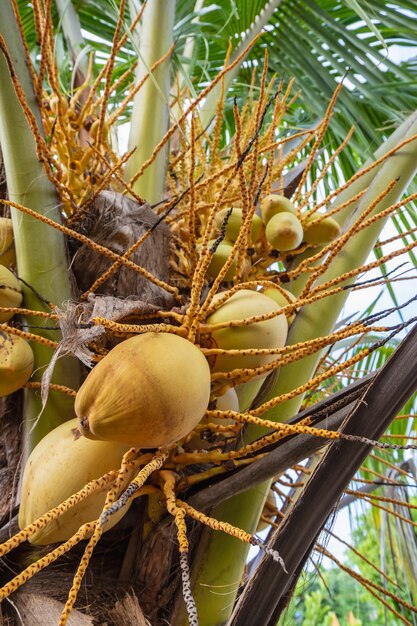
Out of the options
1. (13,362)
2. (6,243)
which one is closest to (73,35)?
(6,243)

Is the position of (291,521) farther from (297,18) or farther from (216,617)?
(297,18)

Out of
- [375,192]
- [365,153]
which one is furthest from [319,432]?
[365,153]

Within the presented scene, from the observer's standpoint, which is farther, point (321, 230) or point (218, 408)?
point (321, 230)

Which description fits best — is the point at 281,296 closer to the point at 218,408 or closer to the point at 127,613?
the point at 218,408

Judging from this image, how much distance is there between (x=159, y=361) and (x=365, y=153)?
1029 mm

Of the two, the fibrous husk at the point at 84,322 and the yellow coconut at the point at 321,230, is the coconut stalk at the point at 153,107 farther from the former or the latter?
the fibrous husk at the point at 84,322

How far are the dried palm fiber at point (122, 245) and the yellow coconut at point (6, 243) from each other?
0.10m

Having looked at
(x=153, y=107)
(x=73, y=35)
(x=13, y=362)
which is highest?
(x=73, y=35)

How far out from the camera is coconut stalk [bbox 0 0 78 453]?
910 millimetres

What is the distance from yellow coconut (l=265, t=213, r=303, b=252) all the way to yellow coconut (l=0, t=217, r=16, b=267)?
0.41 metres

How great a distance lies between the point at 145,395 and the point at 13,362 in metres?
0.30

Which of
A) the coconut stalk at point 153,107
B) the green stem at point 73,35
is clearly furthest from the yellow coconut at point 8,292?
the green stem at point 73,35

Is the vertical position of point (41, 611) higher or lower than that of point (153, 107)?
lower

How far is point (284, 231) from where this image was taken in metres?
1.01
